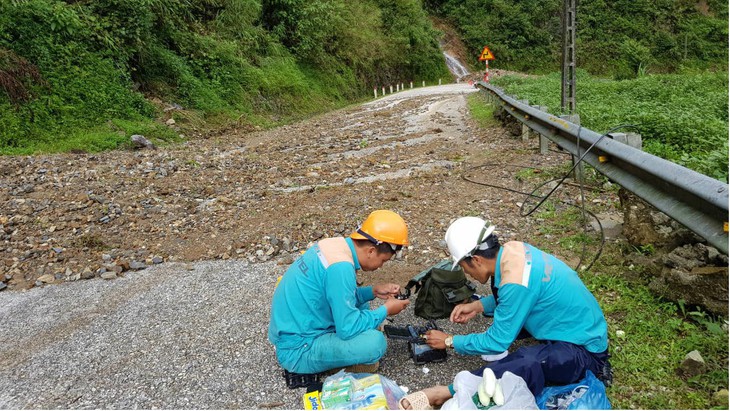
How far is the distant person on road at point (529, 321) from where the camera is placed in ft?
8.54

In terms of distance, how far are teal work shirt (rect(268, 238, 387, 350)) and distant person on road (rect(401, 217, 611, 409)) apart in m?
0.48

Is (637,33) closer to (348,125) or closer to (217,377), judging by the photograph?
(348,125)

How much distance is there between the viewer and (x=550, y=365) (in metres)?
2.61

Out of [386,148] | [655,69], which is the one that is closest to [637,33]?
[655,69]

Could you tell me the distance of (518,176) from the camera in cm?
651

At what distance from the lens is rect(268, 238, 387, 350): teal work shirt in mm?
2846

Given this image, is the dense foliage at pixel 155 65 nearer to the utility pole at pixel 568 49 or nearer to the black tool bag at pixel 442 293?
the utility pole at pixel 568 49

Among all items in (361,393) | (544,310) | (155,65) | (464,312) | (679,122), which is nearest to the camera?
(361,393)

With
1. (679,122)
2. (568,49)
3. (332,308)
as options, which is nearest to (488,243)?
(332,308)

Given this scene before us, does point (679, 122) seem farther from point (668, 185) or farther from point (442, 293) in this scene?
point (442, 293)

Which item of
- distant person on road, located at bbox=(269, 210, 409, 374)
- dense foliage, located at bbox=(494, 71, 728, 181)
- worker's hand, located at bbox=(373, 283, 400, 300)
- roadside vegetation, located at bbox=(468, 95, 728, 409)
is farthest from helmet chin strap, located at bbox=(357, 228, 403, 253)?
dense foliage, located at bbox=(494, 71, 728, 181)

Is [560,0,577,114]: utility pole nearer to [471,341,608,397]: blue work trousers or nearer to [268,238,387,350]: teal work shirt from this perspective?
[471,341,608,397]: blue work trousers

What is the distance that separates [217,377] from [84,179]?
20.0 ft

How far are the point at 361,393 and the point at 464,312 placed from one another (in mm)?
927
